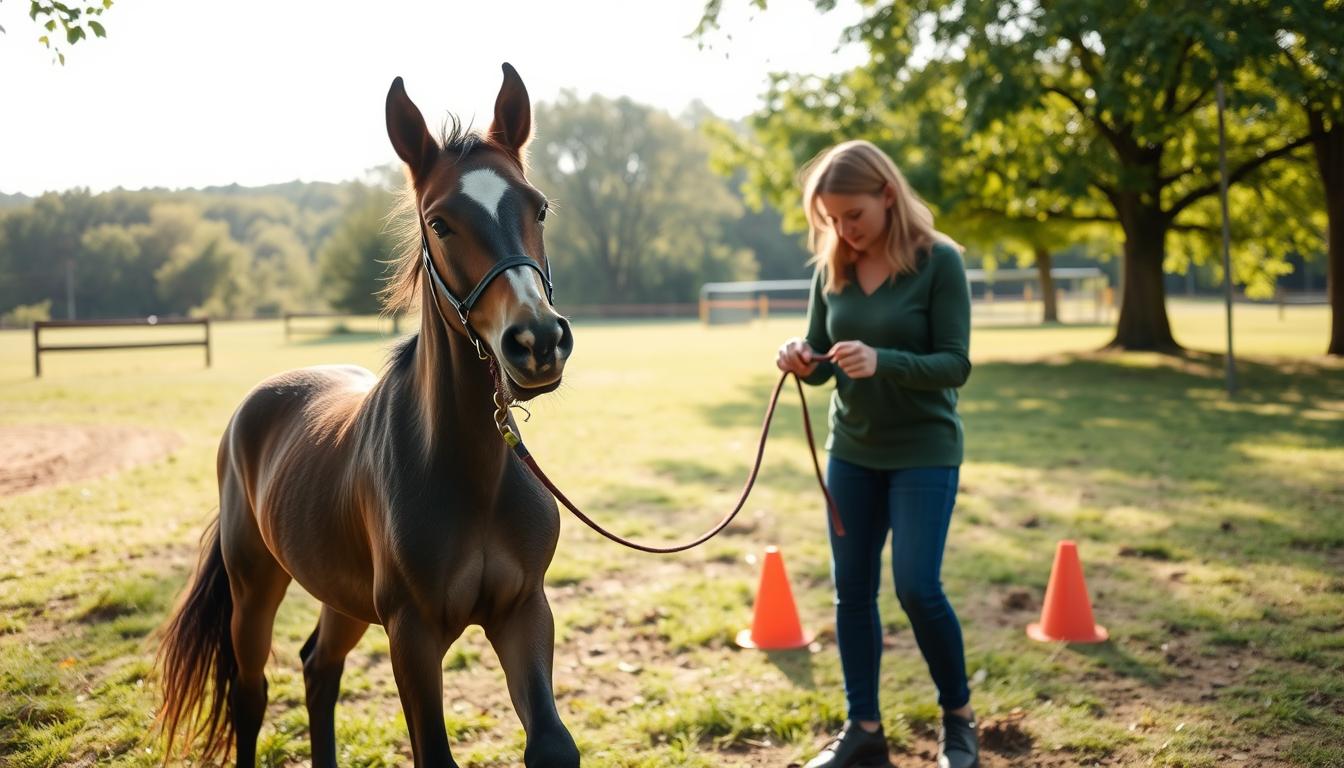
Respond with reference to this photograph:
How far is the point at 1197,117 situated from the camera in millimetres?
19359

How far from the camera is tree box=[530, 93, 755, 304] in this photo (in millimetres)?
59469

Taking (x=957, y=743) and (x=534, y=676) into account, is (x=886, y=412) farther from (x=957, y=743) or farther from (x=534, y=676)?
(x=534, y=676)

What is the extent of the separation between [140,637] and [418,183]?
3626mm

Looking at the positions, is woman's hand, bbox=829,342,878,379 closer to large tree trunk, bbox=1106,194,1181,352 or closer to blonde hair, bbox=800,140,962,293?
blonde hair, bbox=800,140,962,293

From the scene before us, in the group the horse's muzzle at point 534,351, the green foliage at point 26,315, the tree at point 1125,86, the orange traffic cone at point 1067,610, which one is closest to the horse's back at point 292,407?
the horse's muzzle at point 534,351

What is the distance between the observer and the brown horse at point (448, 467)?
240 centimetres

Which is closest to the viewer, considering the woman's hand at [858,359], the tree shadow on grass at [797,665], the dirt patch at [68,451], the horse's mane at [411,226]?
the horse's mane at [411,226]

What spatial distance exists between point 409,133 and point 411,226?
36 cm

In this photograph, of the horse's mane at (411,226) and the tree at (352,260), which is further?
the tree at (352,260)

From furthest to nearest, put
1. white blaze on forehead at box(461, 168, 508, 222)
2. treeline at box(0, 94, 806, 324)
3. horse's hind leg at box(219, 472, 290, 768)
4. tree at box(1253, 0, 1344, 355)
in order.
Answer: tree at box(1253, 0, 1344, 355) → treeline at box(0, 94, 806, 324) → horse's hind leg at box(219, 472, 290, 768) → white blaze on forehead at box(461, 168, 508, 222)

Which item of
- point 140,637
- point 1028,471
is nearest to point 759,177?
point 1028,471

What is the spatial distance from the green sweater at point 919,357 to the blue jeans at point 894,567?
0.09 meters

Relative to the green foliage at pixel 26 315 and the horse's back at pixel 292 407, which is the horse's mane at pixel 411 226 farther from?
the green foliage at pixel 26 315

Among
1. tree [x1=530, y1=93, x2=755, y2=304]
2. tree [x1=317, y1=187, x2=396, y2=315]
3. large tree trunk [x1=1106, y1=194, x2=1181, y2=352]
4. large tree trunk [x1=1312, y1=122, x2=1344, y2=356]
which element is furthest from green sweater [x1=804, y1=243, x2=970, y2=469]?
tree [x1=530, y1=93, x2=755, y2=304]
